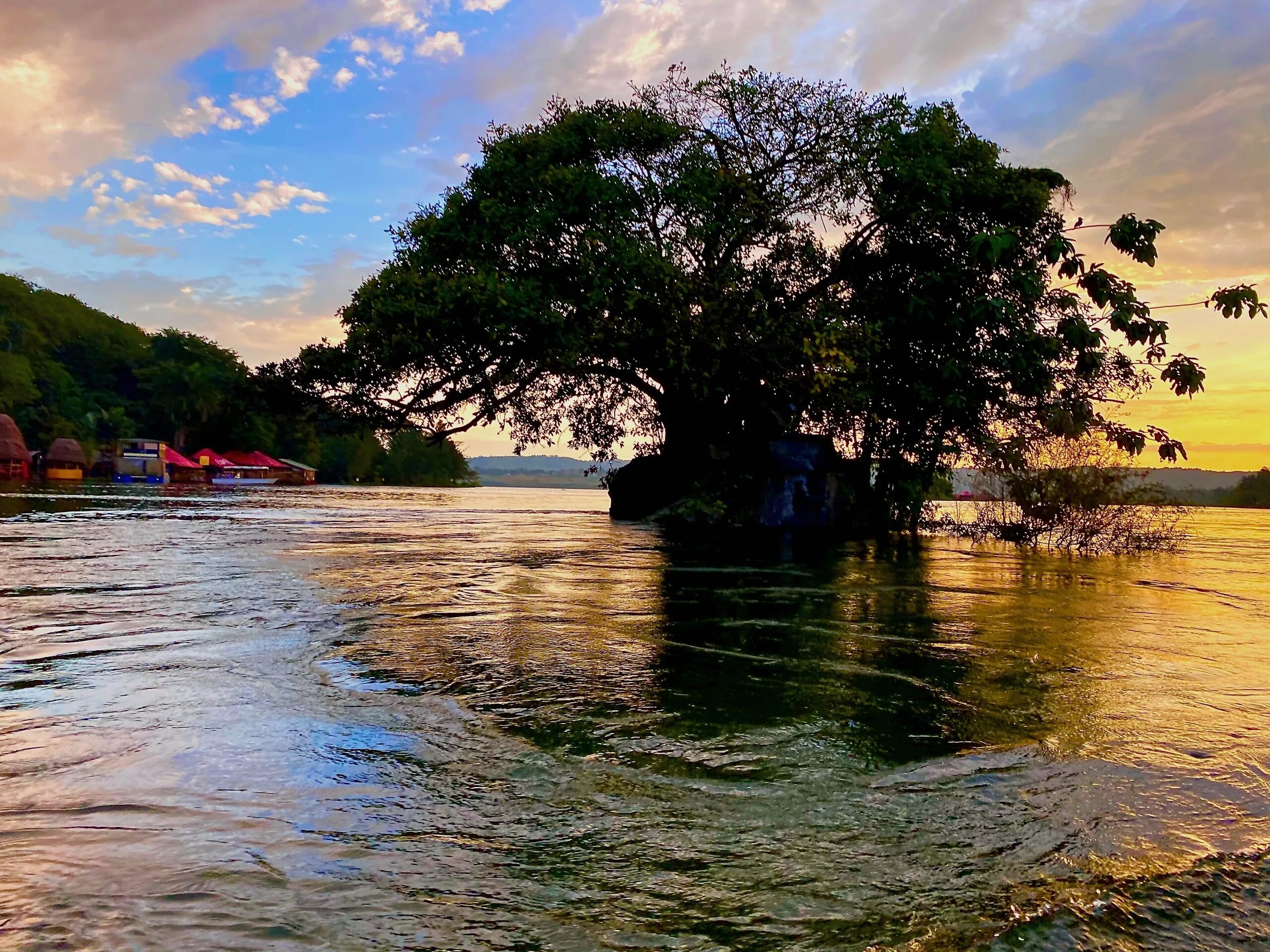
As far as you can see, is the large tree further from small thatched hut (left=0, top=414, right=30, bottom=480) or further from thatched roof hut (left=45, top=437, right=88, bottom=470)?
thatched roof hut (left=45, top=437, right=88, bottom=470)

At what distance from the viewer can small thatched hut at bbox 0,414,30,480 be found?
54.0m

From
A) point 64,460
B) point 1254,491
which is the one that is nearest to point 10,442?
point 64,460

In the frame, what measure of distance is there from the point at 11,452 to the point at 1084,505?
62204 millimetres

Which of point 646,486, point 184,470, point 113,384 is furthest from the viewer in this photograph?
point 113,384

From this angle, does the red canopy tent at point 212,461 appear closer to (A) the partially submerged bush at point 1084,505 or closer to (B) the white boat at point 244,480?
(B) the white boat at point 244,480

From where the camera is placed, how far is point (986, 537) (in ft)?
58.9

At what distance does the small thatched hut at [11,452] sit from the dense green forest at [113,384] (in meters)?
8.94

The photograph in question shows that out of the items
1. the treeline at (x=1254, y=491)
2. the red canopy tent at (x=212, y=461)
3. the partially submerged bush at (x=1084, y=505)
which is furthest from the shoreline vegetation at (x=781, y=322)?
the red canopy tent at (x=212, y=461)

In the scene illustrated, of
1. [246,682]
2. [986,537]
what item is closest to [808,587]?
[246,682]

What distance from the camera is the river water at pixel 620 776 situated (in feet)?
6.60

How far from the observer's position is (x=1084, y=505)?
15.6 m

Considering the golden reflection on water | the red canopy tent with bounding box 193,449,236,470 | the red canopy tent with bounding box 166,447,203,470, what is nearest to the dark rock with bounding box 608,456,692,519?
the golden reflection on water

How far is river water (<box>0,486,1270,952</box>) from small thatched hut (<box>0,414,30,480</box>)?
5878 cm

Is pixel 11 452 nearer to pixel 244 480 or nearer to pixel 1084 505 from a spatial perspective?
pixel 244 480
